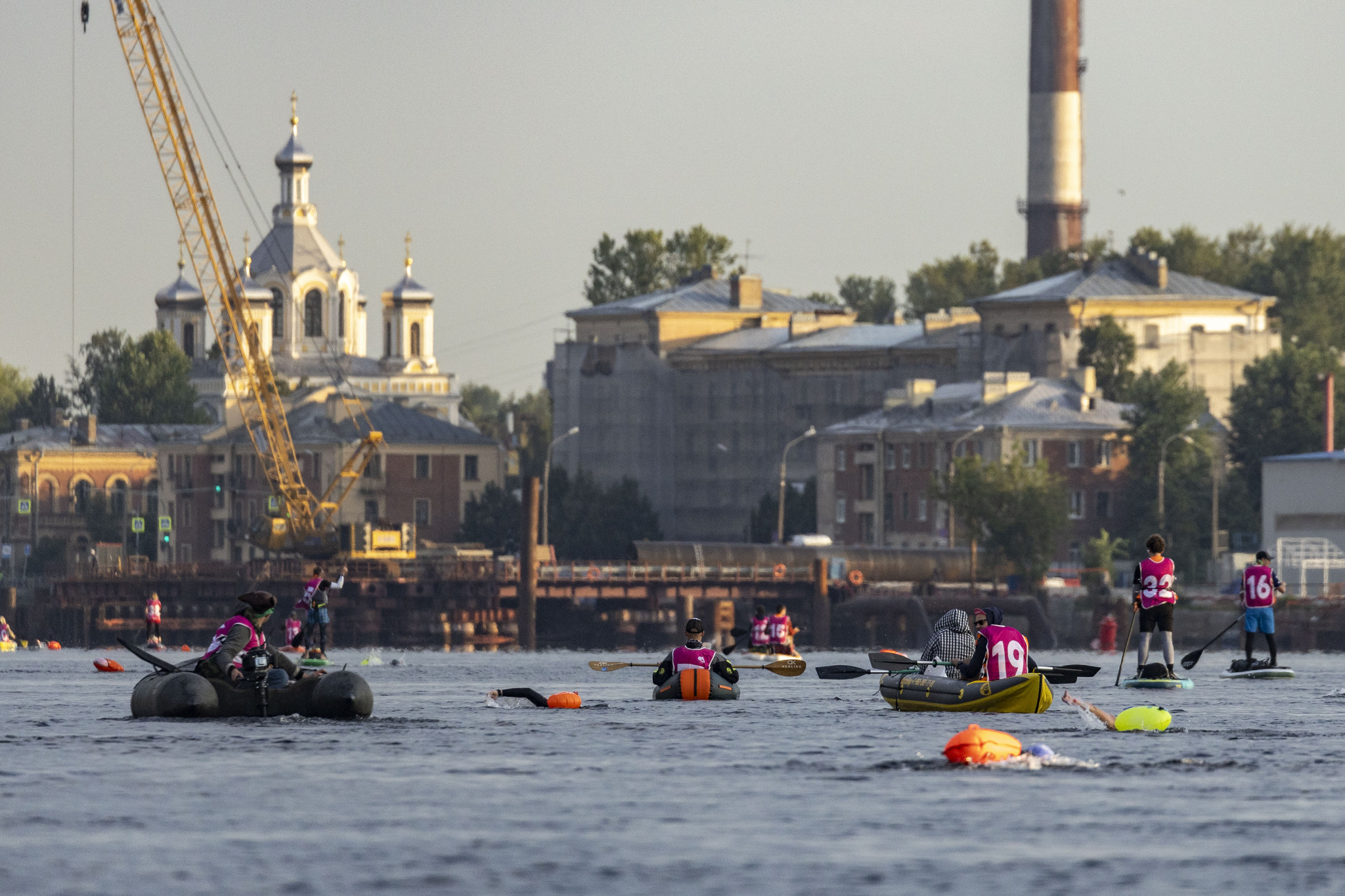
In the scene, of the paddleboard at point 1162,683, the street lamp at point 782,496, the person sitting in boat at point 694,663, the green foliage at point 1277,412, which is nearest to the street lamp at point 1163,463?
the green foliage at point 1277,412

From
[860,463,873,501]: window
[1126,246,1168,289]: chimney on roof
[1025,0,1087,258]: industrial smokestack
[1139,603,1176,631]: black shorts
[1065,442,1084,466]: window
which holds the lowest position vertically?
[1139,603,1176,631]: black shorts

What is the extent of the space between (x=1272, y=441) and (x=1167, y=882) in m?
130

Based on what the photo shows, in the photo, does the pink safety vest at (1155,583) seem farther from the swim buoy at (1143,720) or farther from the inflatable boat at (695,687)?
the swim buoy at (1143,720)

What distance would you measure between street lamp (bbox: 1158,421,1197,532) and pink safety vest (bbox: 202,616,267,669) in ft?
312

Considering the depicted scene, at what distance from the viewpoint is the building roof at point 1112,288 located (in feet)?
555

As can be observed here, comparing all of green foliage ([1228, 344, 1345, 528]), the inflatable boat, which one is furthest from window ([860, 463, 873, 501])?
the inflatable boat

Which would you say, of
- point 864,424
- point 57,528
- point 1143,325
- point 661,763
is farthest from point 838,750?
point 57,528

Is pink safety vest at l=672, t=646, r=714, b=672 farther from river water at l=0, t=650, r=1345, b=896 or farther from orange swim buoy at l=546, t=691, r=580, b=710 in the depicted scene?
river water at l=0, t=650, r=1345, b=896

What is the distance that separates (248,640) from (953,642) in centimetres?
937

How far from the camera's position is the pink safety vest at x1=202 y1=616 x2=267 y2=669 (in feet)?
112

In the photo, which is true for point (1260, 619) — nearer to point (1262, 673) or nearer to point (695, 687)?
point (1262, 673)

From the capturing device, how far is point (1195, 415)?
143m

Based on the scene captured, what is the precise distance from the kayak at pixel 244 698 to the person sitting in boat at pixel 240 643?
0.69 feet

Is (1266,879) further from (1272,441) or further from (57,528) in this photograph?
(57,528)
